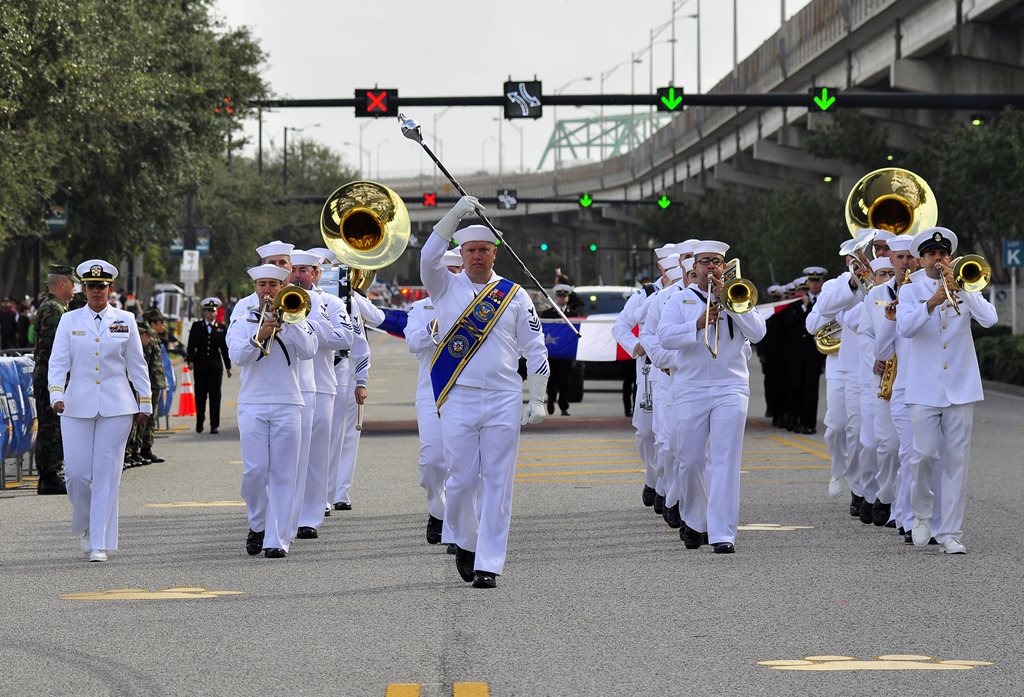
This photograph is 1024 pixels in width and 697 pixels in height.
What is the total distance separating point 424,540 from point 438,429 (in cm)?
82

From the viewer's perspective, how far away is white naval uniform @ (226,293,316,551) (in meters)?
12.1

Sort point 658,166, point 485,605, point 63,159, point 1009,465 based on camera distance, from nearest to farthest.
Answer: point 485,605, point 1009,465, point 63,159, point 658,166

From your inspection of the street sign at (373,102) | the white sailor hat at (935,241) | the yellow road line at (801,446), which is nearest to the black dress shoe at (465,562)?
the white sailor hat at (935,241)

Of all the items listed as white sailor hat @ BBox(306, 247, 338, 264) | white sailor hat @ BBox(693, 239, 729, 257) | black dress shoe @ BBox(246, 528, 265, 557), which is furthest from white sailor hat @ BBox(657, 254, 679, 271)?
black dress shoe @ BBox(246, 528, 265, 557)

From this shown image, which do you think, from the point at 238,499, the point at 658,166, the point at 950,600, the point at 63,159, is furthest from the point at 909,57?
the point at 658,166

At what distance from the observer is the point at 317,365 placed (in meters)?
13.3

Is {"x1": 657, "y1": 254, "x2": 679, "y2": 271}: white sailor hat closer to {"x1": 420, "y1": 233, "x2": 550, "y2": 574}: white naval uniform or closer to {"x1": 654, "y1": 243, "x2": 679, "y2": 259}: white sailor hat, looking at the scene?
{"x1": 654, "y1": 243, "x2": 679, "y2": 259}: white sailor hat

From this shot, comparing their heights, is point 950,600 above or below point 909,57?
below

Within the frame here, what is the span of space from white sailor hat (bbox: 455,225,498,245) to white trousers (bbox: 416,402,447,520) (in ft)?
6.57

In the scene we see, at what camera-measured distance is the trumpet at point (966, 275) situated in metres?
12.0

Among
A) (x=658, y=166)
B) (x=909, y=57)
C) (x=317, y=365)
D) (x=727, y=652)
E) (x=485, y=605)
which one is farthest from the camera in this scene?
(x=658, y=166)

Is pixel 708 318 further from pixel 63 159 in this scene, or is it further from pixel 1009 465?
pixel 63 159

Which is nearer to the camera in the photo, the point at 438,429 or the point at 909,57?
the point at 438,429

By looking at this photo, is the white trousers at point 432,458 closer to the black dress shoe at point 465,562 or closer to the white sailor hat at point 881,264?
the black dress shoe at point 465,562
